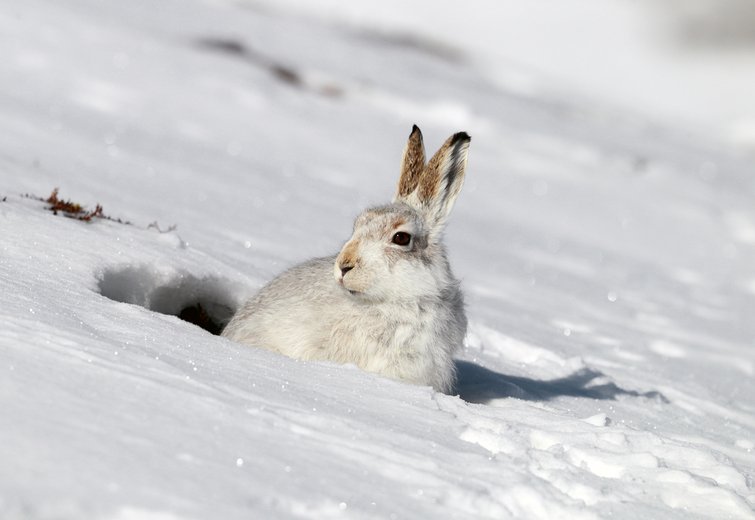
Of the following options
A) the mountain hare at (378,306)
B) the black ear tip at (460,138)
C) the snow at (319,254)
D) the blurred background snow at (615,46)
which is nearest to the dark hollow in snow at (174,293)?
the snow at (319,254)

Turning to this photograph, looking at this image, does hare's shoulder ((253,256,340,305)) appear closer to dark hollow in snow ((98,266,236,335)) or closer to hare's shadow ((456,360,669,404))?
dark hollow in snow ((98,266,236,335))

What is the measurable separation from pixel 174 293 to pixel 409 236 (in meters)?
1.74

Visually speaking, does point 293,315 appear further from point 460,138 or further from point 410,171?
point 460,138

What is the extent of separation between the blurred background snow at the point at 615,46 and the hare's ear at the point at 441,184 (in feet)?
61.3

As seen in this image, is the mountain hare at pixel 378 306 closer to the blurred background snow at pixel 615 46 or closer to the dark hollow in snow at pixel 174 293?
the dark hollow in snow at pixel 174 293

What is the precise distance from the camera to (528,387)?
6.31m

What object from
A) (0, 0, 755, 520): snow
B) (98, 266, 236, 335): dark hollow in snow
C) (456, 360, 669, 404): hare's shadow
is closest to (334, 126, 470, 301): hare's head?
(0, 0, 755, 520): snow

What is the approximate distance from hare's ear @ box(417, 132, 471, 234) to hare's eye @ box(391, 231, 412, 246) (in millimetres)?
344

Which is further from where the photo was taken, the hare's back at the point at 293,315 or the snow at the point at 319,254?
the hare's back at the point at 293,315

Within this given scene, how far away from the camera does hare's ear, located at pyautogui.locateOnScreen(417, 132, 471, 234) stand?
5.70 meters

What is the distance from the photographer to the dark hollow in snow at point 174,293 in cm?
591

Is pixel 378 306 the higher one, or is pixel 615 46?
pixel 615 46

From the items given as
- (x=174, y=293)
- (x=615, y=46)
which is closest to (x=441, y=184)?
(x=174, y=293)

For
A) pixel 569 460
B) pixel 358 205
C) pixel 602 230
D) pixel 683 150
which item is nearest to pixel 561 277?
pixel 358 205
